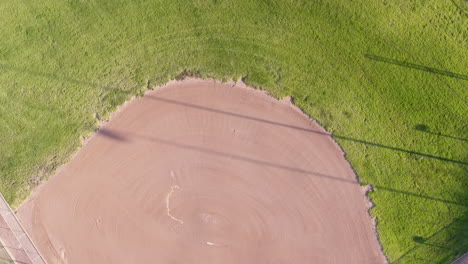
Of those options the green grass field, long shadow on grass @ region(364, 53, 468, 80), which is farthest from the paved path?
long shadow on grass @ region(364, 53, 468, 80)

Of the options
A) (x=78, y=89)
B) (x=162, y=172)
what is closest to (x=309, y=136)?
(x=162, y=172)

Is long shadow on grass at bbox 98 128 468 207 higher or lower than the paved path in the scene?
higher

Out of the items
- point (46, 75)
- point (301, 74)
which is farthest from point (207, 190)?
point (46, 75)

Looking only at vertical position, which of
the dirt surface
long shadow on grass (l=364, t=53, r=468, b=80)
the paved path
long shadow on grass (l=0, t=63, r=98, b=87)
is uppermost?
long shadow on grass (l=364, t=53, r=468, b=80)

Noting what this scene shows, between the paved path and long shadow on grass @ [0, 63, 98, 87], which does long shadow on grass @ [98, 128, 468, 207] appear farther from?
the paved path

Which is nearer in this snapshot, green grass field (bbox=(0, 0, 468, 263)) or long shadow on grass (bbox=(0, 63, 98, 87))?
green grass field (bbox=(0, 0, 468, 263))

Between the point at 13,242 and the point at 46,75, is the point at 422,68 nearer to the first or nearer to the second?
the point at 46,75

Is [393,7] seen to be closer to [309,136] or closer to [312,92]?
[312,92]
